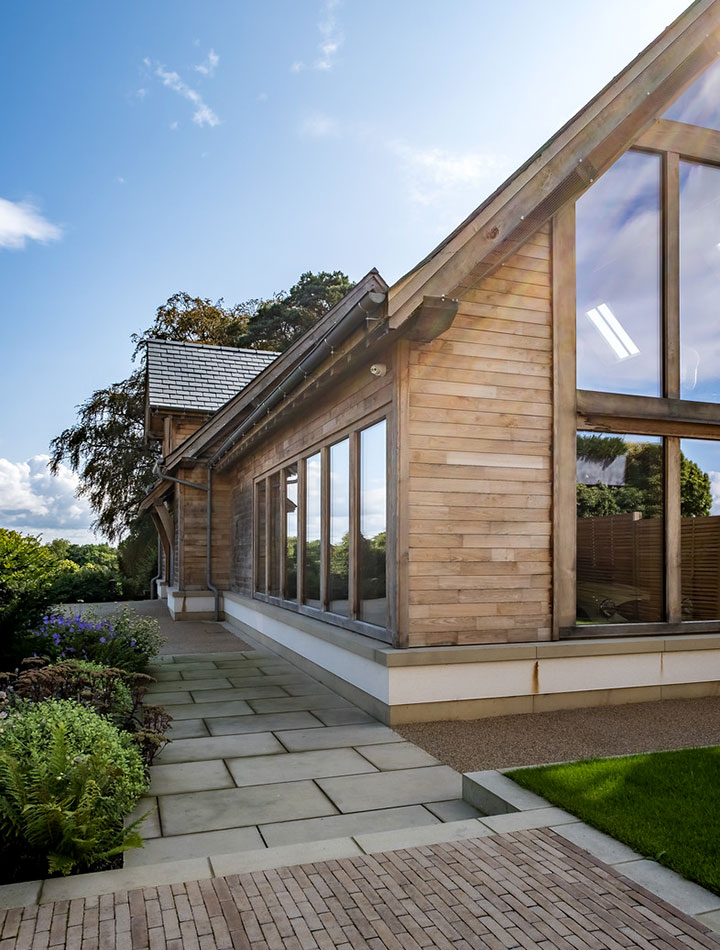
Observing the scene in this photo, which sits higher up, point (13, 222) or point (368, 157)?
point (368, 157)

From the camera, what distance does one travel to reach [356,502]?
265 inches

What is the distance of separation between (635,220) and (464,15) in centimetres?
369

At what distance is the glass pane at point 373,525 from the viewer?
603 cm

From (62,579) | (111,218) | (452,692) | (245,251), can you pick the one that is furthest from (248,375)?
(452,692)

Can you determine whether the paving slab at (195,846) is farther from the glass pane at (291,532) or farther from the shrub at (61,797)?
the glass pane at (291,532)

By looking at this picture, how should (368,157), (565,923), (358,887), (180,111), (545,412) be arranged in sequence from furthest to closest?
(368,157), (180,111), (545,412), (358,887), (565,923)

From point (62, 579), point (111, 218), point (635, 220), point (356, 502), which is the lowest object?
point (62, 579)

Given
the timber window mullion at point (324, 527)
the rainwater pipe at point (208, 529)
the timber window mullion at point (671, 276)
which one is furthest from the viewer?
the rainwater pipe at point (208, 529)

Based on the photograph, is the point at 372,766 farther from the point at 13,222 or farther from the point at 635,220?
Result: the point at 13,222

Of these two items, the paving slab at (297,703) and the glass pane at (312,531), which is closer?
the paving slab at (297,703)

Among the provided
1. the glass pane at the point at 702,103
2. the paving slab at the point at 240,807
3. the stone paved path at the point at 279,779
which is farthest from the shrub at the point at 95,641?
the glass pane at the point at 702,103

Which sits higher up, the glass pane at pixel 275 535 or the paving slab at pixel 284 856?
the glass pane at pixel 275 535

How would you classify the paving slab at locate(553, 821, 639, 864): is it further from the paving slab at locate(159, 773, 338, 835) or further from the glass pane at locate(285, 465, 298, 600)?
the glass pane at locate(285, 465, 298, 600)

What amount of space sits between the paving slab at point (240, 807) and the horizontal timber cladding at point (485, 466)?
1.75 meters
